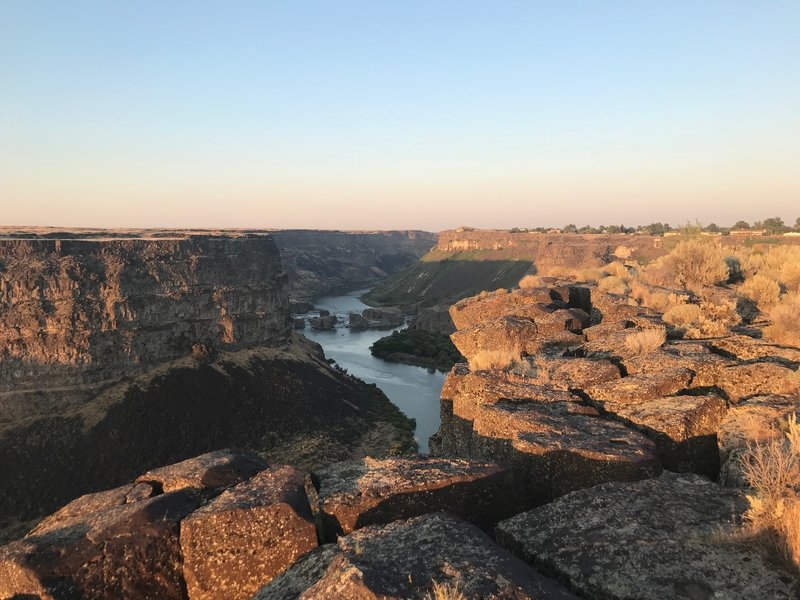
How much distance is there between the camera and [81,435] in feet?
89.4

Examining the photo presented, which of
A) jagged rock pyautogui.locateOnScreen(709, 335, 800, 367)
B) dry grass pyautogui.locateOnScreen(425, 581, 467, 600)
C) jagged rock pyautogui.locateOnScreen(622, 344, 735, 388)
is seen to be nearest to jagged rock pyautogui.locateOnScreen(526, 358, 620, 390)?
jagged rock pyautogui.locateOnScreen(622, 344, 735, 388)

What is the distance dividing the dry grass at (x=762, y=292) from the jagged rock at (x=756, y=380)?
7.37 metres

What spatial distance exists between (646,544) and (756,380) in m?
4.02

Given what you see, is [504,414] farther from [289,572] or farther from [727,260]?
[727,260]

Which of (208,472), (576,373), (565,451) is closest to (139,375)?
(208,472)

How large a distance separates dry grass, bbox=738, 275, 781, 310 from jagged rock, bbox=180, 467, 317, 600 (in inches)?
517

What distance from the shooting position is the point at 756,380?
6.62 metres

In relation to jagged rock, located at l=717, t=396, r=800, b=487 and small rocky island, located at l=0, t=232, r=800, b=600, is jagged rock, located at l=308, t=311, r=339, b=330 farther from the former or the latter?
jagged rock, located at l=717, t=396, r=800, b=487

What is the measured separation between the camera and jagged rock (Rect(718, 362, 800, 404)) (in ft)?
20.9

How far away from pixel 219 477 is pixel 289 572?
1874 millimetres

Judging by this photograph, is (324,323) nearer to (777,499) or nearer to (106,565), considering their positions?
(106,565)

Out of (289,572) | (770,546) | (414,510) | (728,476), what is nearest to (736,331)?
(728,476)

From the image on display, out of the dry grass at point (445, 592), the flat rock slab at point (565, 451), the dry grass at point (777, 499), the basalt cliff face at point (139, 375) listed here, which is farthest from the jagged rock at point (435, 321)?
the dry grass at point (445, 592)

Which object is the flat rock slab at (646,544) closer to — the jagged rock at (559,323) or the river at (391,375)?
the jagged rock at (559,323)
